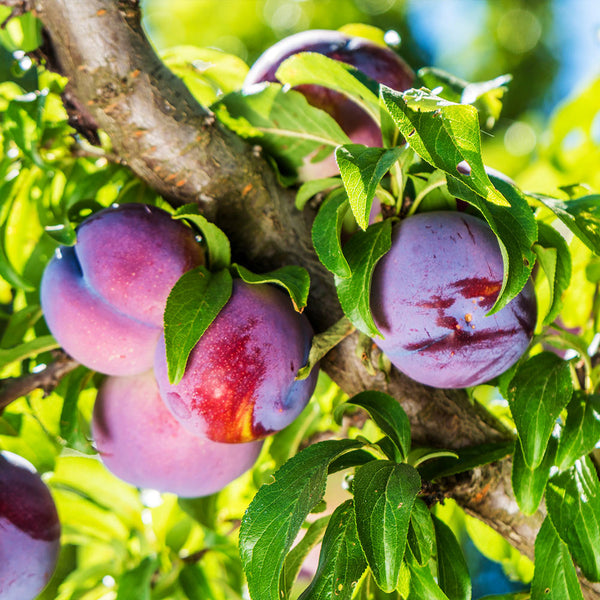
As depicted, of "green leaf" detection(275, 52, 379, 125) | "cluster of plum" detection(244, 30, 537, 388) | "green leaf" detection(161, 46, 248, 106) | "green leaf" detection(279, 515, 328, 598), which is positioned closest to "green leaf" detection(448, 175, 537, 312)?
"cluster of plum" detection(244, 30, 537, 388)

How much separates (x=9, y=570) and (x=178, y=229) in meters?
0.32

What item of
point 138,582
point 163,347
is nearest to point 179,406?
point 163,347

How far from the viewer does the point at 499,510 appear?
1.74ft

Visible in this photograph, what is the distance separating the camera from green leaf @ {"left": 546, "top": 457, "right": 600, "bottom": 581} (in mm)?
439

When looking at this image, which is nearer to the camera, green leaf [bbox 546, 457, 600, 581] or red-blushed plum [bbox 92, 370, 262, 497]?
green leaf [bbox 546, 457, 600, 581]

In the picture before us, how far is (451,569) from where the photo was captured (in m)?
0.46

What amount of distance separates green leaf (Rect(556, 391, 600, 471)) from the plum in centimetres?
31

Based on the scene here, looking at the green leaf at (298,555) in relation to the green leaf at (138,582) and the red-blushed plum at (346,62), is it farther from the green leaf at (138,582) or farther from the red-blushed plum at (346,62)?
the red-blushed plum at (346,62)

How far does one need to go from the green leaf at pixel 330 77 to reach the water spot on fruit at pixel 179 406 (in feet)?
0.87

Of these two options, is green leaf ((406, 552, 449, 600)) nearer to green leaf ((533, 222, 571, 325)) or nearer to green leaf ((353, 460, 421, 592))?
green leaf ((353, 460, 421, 592))

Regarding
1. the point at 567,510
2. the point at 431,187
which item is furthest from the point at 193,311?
the point at 567,510

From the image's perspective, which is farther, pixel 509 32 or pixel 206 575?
pixel 509 32

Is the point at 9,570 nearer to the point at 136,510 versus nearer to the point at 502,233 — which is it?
the point at 136,510

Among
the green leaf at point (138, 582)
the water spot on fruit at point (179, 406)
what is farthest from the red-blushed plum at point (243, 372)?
the green leaf at point (138, 582)
